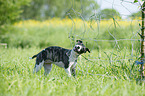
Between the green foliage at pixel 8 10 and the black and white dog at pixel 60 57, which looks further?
the green foliage at pixel 8 10

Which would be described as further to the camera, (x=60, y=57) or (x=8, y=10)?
(x=8, y=10)

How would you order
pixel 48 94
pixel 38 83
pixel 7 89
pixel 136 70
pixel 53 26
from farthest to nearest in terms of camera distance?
pixel 53 26
pixel 136 70
pixel 38 83
pixel 7 89
pixel 48 94

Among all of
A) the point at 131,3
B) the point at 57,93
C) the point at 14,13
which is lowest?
the point at 57,93

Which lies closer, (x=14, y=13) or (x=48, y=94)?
(x=48, y=94)

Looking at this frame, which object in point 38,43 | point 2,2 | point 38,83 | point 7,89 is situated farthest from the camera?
point 38,43

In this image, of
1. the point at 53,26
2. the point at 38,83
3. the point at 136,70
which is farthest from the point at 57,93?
the point at 53,26

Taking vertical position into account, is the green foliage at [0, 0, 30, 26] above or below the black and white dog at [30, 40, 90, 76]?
above

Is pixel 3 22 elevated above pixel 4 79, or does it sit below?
above

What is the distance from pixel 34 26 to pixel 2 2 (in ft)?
10.8

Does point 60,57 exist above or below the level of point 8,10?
below

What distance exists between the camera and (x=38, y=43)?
756cm

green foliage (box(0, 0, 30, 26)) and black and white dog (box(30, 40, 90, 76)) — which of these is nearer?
black and white dog (box(30, 40, 90, 76))

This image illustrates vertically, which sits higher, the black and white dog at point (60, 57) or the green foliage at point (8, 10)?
the green foliage at point (8, 10)

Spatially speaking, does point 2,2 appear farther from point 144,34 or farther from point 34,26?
point 144,34
